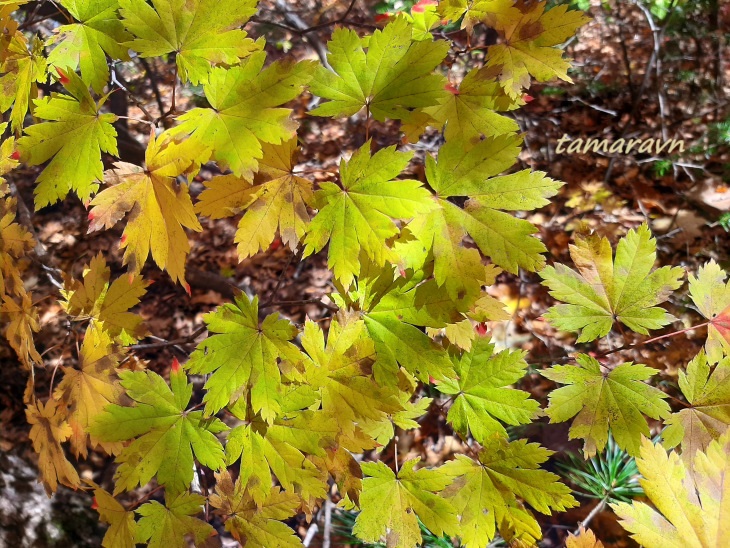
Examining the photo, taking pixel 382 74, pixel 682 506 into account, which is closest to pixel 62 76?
pixel 382 74

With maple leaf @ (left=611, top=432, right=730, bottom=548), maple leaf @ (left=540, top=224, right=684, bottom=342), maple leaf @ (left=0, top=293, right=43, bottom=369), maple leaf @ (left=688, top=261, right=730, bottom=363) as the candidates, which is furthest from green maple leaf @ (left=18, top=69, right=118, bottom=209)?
maple leaf @ (left=688, top=261, right=730, bottom=363)

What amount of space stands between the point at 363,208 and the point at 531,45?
1.87 ft

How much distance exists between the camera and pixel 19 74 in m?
1.08

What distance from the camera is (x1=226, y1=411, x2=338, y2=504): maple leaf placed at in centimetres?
103

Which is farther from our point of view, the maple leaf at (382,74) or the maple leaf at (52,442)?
the maple leaf at (52,442)

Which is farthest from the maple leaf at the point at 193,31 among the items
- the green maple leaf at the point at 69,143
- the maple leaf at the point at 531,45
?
the maple leaf at the point at 531,45

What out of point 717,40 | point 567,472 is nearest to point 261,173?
point 567,472

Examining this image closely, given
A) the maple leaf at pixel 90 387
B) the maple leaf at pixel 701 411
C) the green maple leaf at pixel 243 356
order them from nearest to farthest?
the green maple leaf at pixel 243 356 < the maple leaf at pixel 701 411 < the maple leaf at pixel 90 387

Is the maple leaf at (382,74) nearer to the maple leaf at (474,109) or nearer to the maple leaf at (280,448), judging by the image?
the maple leaf at (474,109)

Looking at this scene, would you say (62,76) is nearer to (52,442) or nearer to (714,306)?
(52,442)

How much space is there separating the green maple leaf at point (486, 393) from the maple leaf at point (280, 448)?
0.34m

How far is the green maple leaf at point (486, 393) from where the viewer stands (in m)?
1.16

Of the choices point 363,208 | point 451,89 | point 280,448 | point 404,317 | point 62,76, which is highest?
point 62,76

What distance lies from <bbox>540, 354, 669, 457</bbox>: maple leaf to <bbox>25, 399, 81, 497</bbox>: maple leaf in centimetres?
118
